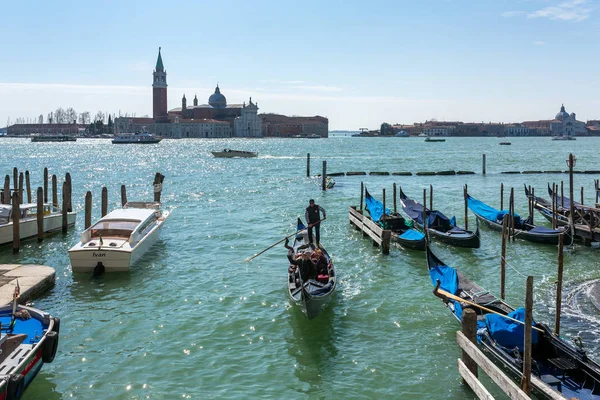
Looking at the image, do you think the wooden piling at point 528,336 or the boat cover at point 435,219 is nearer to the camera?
the wooden piling at point 528,336

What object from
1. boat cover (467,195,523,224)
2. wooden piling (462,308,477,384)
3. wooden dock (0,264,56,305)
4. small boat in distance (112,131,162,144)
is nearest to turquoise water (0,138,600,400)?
wooden dock (0,264,56,305)

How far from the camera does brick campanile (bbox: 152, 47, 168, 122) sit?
14525 cm

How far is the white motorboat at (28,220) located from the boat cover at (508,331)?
13.0m

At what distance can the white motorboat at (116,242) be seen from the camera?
13.3 meters

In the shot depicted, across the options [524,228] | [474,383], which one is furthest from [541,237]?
[474,383]

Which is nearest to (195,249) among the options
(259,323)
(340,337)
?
(259,323)

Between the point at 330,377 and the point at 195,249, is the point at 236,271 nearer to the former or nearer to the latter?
the point at 195,249

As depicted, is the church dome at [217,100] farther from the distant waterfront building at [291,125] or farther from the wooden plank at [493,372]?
the wooden plank at [493,372]

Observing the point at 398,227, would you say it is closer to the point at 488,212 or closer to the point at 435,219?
the point at 435,219

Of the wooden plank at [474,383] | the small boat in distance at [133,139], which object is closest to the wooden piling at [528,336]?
the wooden plank at [474,383]

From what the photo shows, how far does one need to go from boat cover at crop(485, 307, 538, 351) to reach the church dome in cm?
16072

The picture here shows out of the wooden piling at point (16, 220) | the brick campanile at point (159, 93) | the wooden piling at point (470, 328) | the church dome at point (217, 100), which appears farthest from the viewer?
the church dome at point (217, 100)

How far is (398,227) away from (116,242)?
8.35 m

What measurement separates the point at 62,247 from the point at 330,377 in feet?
36.0
